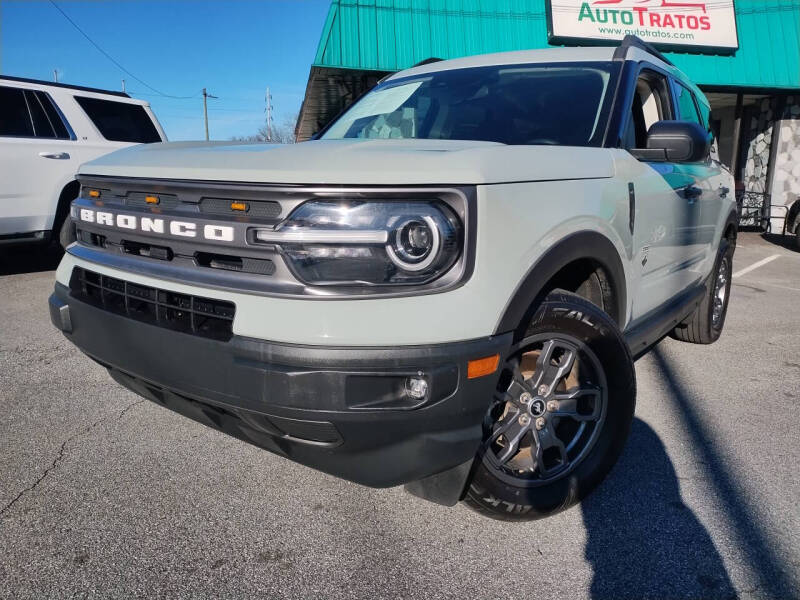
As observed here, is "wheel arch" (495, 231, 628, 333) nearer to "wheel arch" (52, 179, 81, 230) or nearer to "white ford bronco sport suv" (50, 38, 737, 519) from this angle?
"white ford bronco sport suv" (50, 38, 737, 519)

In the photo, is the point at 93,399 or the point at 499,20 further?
the point at 499,20

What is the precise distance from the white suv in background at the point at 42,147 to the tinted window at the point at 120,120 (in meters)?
0.01

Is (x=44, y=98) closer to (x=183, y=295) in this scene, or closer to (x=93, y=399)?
(x=93, y=399)

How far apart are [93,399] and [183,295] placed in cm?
195

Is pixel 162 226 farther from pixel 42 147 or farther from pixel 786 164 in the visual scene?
pixel 786 164

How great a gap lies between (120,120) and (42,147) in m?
1.12

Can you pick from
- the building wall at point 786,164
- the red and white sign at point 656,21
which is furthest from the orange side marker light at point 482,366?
the building wall at point 786,164

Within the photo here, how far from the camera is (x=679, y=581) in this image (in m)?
2.01

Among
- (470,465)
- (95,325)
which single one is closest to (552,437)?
(470,465)

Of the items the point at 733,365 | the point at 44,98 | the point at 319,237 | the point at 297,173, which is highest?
the point at 44,98

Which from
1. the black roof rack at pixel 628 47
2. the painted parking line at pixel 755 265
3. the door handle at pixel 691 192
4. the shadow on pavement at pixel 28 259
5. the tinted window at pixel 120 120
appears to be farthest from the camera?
the painted parking line at pixel 755 265

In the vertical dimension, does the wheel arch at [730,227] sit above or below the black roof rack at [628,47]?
below

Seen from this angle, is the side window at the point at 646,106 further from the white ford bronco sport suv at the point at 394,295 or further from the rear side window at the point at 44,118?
the rear side window at the point at 44,118

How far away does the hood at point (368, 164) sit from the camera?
172cm
